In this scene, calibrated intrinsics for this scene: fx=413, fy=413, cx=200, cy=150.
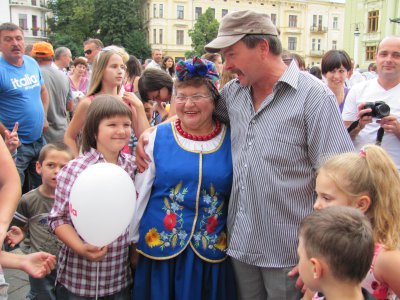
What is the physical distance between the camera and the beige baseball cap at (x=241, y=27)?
2.22m

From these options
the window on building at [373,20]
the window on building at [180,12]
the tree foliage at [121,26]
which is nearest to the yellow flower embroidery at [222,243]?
the window on building at [373,20]

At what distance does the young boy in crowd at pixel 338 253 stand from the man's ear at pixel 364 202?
367 mm

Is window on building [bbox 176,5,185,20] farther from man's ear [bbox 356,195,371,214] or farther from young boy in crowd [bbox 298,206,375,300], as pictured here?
young boy in crowd [bbox 298,206,375,300]

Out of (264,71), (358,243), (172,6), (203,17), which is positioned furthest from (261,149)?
(172,6)

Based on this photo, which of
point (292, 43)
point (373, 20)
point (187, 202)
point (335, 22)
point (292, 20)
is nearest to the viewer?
point (187, 202)

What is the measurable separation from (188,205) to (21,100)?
3.18 m

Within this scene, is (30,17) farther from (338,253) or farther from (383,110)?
(338,253)

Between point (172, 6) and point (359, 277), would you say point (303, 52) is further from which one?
point (359, 277)

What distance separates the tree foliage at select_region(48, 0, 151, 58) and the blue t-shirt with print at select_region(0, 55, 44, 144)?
47.1 m

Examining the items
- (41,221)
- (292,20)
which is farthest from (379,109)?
(292,20)

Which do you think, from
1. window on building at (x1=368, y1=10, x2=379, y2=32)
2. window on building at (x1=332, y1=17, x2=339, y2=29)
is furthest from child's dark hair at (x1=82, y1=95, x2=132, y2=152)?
window on building at (x1=332, y1=17, x2=339, y2=29)

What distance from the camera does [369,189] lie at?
196 cm

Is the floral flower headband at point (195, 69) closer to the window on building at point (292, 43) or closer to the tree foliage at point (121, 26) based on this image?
the tree foliage at point (121, 26)

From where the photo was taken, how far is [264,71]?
2.28m
